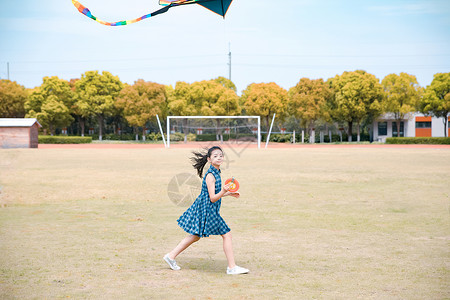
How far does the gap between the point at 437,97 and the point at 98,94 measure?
144 feet

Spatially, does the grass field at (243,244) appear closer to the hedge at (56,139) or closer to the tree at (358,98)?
the hedge at (56,139)

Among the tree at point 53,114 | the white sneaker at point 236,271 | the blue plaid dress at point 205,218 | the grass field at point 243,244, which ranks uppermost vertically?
the tree at point 53,114

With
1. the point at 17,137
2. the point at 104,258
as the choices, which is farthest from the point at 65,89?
the point at 104,258

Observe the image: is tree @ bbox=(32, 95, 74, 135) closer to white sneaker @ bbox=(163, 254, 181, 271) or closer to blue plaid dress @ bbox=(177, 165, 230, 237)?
white sneaker @ bbox=(163, 254, 181, 271)

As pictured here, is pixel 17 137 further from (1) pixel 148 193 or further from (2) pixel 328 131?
(2) pixel 328 131

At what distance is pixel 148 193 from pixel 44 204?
8.84ft

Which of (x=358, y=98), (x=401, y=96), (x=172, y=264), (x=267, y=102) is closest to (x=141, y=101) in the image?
(x=267, y=102)

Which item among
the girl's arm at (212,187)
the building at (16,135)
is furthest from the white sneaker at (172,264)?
the building at (16,135)

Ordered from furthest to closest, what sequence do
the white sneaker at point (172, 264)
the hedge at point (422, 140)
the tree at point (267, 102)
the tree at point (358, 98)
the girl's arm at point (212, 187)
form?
the tree at point (267, 102), the tree at point (358, 98), the hedge at point (422, 140), the white sneaker at point (172, 264), the girl's arm at point (212, 187)

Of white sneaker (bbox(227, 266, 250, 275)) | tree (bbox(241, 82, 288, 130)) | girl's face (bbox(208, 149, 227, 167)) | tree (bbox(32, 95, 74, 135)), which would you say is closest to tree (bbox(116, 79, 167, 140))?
tree (bbox(32, 95, 74, 135))

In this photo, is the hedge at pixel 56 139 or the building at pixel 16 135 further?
the hedge at pixel 56 139

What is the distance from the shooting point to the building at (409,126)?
66938mm

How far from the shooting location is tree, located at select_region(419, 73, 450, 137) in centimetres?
6134

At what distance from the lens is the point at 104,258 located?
20.6 ft
